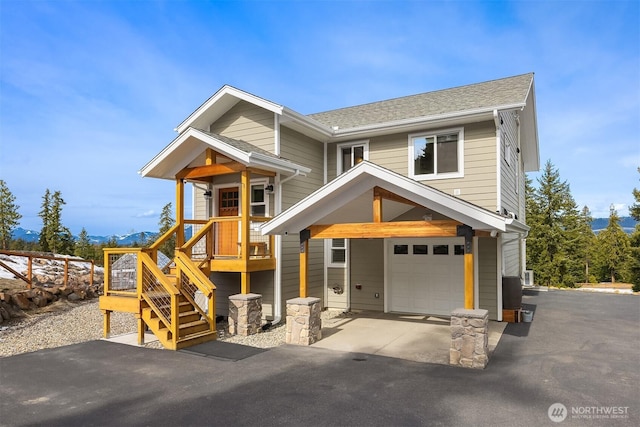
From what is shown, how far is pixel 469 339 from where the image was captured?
635 cm

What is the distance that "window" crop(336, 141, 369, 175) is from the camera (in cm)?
1185

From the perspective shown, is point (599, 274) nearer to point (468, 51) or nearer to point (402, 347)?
point (468, 51)

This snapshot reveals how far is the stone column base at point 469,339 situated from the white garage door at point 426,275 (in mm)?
4077

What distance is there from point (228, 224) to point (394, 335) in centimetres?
506

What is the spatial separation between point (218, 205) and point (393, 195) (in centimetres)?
579

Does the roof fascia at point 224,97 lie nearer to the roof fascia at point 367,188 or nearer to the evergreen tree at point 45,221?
the roof fascia at point 367,188

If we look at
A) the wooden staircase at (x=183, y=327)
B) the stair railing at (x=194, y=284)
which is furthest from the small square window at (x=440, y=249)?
the wooden staircase at (x=183, y=327)

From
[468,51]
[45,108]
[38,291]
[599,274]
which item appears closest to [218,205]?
[38,291]

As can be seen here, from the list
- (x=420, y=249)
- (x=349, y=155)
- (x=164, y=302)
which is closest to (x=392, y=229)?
(x=420, y=249)

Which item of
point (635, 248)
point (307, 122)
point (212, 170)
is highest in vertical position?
point (307, 122)

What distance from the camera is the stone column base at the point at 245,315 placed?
28.6 ft

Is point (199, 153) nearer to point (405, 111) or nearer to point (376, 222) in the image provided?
point (376, 222)

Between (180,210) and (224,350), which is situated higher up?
(180,210)

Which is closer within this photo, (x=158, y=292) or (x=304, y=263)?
(x=158, y=292)
